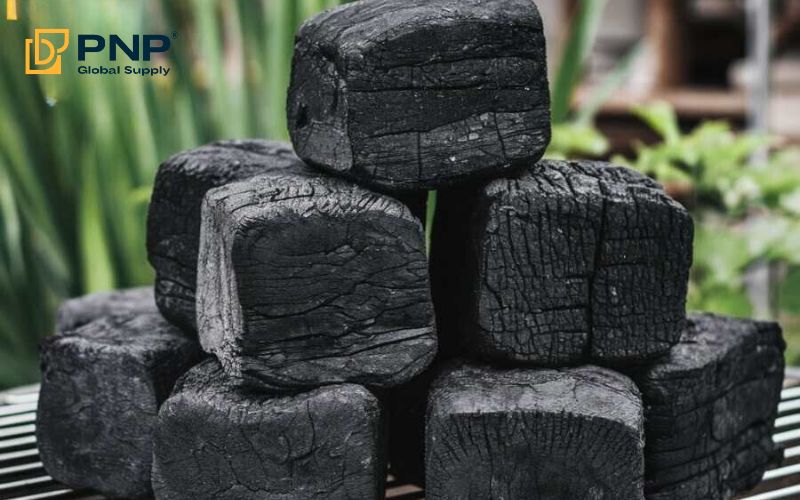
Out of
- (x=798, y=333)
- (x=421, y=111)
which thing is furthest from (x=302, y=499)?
(x=798, y=333)

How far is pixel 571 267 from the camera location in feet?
3.96

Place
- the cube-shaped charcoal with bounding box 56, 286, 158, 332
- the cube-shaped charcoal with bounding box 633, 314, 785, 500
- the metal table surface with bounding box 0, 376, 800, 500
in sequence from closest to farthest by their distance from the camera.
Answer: the cube-shaped charcoal with bounding box 633, 314, 785, 500, the metal table surface with bounding box 0, 376, 800, 500, the cube-shaped charcoal with bounding box 56, 286, 158, 332

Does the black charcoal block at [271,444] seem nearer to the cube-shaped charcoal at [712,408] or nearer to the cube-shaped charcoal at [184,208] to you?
the cube-shaped charcoal at [184,208]

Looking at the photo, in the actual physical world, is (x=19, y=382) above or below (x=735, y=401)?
below

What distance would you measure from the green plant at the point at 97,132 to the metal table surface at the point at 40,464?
78 cm

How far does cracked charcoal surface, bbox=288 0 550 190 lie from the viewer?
1165 mm

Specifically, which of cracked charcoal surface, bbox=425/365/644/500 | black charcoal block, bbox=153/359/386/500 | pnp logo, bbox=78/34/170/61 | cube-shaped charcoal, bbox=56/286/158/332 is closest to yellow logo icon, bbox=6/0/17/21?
pnp logo, bbox=78/34/170/61

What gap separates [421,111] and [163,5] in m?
1.54

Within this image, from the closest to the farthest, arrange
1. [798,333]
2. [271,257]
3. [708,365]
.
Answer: [271,257]
[708,365]
[798,333]

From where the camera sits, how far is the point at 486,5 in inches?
47.6

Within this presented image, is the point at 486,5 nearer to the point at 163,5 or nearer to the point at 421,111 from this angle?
the point at 421,111

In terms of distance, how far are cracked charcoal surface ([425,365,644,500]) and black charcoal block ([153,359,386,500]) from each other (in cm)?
7

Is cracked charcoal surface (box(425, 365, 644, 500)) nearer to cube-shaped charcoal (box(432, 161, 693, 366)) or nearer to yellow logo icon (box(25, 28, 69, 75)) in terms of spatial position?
cube-shaped charcoal (box(432, 161, 693, 366))

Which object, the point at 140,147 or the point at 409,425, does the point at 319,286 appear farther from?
the point at 140,147
